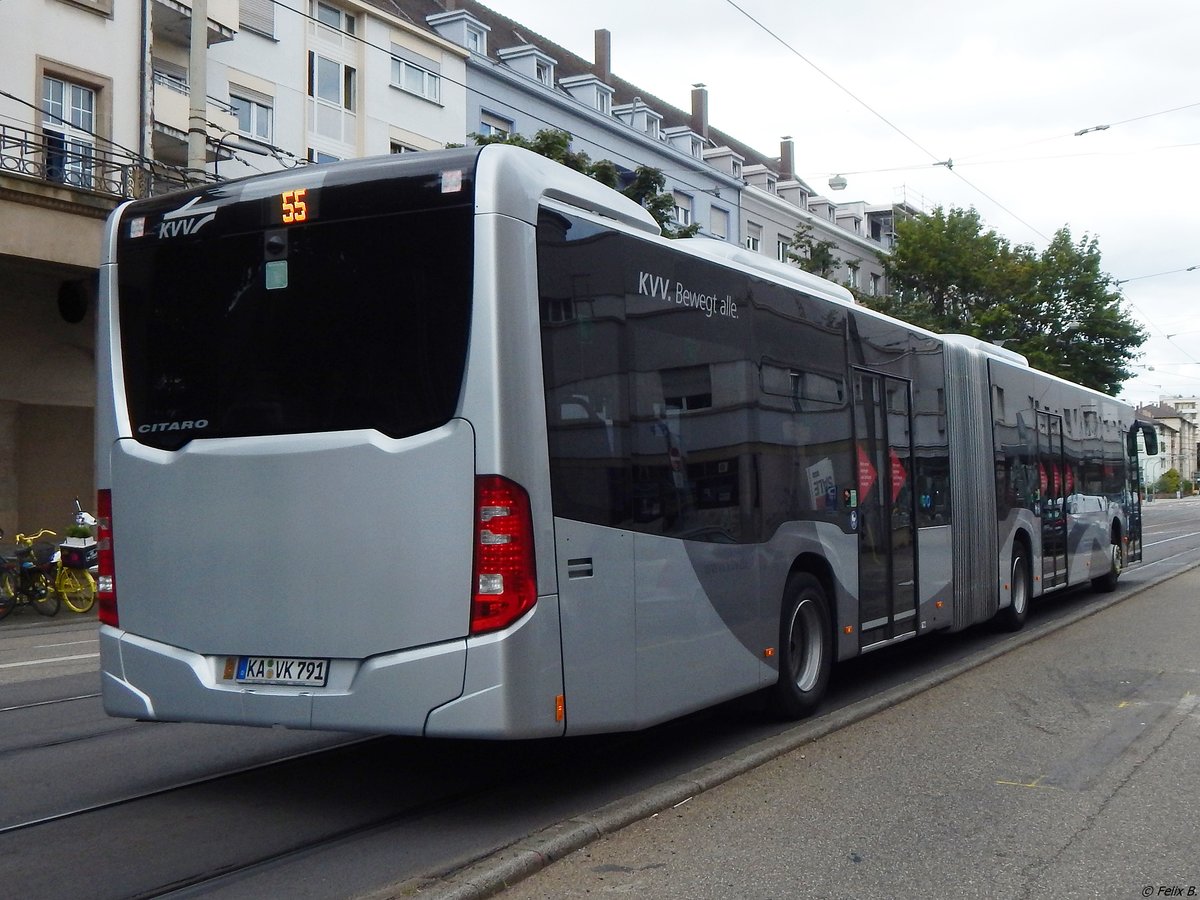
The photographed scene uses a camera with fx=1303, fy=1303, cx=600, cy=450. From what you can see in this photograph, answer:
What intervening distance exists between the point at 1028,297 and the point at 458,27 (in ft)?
72.1

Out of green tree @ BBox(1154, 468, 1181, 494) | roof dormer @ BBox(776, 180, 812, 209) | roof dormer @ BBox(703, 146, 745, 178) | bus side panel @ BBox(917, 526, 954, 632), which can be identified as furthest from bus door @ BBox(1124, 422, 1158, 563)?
green tree @ BBox(1154, 468, 1181, 494)

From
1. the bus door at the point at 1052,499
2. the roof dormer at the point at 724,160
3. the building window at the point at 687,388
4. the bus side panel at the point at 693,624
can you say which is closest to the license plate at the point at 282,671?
the bus side panel at the point at 693,624

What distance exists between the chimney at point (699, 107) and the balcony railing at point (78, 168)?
33.7 metres

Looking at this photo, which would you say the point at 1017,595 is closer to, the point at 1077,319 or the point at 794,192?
the point at 1077,319

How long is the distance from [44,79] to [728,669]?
1959 cm

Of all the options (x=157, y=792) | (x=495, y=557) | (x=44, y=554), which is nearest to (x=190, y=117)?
(x=44, y=554)

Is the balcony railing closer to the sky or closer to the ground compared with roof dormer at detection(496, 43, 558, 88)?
closer to the ground

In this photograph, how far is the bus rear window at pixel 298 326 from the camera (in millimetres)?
5695

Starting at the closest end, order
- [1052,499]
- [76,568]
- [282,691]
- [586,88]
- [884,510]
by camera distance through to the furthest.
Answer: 1. [282,691]
2. [884,510]
3. [1052,499]
4. [76,568]
5. [586,88]

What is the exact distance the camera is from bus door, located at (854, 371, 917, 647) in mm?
9641

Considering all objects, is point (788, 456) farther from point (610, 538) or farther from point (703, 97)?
point (703, 97)

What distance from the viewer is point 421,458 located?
18.4 ft

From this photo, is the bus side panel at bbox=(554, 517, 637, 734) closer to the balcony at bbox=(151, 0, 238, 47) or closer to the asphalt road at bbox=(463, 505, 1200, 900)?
the asphalt road at bbox=(463, 505, 1200, 900)

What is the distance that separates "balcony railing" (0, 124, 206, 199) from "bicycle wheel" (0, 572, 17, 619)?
5987mm
